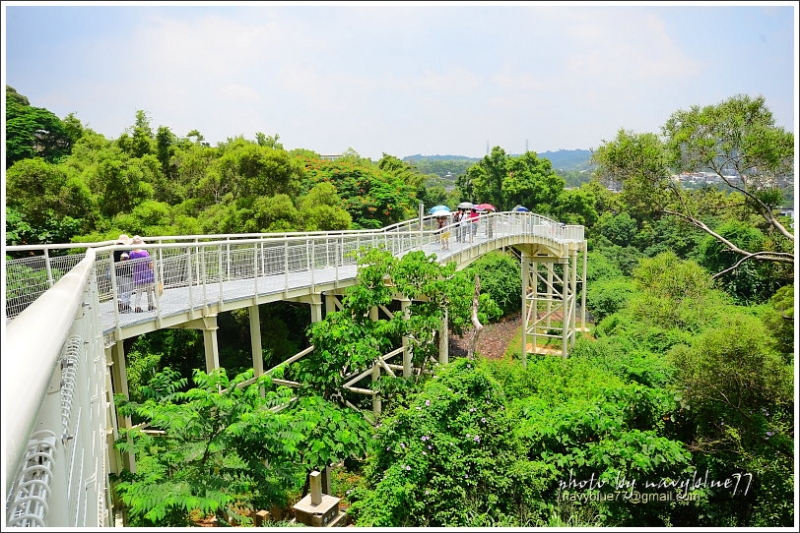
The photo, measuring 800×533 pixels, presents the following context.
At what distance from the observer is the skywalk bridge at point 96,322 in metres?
1.18

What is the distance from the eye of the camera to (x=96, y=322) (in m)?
4.17

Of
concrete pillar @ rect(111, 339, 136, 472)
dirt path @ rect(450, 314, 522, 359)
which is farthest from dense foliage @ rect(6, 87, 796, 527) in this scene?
dirt path @ rect(450, 314, 522, 359)

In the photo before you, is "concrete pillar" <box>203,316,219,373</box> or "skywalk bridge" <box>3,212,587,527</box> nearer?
"skywalk bridge" <box>3,212,587,527</box>

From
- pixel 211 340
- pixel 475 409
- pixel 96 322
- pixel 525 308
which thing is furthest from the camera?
pixel 525 308

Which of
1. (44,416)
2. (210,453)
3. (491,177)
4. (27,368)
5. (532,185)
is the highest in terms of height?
(491,177)

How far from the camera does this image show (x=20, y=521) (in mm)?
1224

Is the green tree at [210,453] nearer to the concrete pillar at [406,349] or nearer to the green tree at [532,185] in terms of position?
the concrete pillar at [406,349]

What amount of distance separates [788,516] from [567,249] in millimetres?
13423

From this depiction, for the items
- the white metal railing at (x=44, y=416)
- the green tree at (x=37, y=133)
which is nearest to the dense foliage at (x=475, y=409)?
the white metal railing at (x=44, y=416)

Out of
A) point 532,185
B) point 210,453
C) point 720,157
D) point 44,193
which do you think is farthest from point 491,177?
point 210,453

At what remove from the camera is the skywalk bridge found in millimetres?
1179

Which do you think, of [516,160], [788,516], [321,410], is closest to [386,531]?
[321,410]

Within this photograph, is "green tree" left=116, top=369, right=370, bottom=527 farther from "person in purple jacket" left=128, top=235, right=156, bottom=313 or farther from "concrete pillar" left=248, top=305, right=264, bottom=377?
"concrete pillar" left=248, top=305, right=264, bottom=377

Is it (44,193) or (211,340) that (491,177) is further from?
(211,340)
